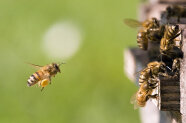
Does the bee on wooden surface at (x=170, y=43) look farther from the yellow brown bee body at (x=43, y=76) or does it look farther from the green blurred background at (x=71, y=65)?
the green blurred background at (x=71, y=65)

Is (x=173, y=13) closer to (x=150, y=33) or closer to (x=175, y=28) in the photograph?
(x=150, y=33)

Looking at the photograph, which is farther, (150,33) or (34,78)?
(34,78)

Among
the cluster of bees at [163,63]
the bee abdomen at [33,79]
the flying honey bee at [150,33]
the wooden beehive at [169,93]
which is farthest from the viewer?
the bee abdomen at [33,79]

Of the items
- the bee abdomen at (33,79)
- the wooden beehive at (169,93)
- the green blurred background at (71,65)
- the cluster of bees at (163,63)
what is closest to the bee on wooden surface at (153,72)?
the cluster of bees at (163,63)

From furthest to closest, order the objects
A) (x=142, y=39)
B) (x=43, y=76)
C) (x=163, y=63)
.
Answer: (x=43, y=76), (x=142, y=39), (x=163, y=63)

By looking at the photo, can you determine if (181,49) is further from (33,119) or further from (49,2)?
(49,2)

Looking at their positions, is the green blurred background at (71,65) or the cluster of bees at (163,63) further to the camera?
the green blurred background at (71,65)

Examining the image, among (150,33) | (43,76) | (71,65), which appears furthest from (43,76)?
(71,65)
